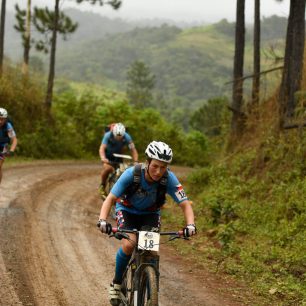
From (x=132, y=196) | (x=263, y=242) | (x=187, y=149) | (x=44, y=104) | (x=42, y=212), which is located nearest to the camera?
(x=132, y=196)

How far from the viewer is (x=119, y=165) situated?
43.9ft

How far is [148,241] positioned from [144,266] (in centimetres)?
35

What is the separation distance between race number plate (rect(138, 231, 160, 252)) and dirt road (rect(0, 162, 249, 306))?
72.0 inches

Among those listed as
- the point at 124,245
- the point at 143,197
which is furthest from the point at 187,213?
the point at 124,245

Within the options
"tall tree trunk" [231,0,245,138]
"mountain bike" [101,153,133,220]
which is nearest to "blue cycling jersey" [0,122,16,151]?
Answer: "mountain bike" [101,153,133,220]

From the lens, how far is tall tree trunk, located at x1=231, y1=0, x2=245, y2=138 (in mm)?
19031

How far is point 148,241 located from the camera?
5.75m

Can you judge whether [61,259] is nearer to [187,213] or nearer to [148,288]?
[187,213]

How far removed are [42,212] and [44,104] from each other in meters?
16.1

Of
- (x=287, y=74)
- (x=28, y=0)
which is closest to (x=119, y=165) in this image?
(x=287, y=74)

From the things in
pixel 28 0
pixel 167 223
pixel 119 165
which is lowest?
pixel 167 223

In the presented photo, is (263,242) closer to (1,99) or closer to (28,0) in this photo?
(1,99)

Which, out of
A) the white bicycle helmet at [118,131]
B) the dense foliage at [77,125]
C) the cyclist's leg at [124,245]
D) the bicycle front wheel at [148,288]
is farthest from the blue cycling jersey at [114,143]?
the dense foliage at [77,125]

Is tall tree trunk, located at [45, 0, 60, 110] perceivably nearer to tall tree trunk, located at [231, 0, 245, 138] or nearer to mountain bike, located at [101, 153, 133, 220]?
tall tree trunk, located at [231, 0, 245, 138]
